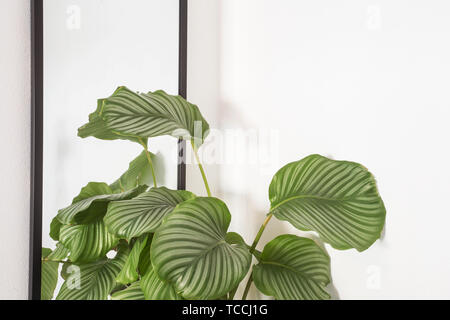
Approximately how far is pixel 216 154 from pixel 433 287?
0.71 meters

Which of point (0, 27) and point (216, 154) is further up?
point (0, 27)

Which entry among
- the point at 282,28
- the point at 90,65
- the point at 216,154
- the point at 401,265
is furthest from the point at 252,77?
the point at 401,265

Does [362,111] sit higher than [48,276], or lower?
higher

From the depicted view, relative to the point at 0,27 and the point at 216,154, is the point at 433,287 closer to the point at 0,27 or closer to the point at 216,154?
the point at 216,154

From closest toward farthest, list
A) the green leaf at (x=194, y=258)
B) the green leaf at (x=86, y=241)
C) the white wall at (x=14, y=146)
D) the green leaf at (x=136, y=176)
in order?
1. the green leaf at (x=194, y=258)
2. the green leaf at (x=86, y=241)
3. the white wall at (x=14, y=146)
4. the green leaf at (x=136, y=176)

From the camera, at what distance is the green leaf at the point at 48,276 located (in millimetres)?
935

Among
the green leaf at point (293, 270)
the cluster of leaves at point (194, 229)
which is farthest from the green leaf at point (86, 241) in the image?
the green leaf at point (293, 270)

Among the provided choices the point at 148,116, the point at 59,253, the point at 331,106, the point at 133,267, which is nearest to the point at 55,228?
the point at 59,253

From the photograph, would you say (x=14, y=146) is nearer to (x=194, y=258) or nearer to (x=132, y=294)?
(x=132, y=294)

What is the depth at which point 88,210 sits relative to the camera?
792mm

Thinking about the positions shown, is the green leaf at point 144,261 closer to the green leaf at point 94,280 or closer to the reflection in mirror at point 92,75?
the green leaf at point 94,280

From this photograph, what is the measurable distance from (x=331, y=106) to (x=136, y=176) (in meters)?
0.58

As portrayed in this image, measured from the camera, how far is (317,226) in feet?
2.08

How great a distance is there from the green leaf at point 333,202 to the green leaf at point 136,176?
1.56ft
